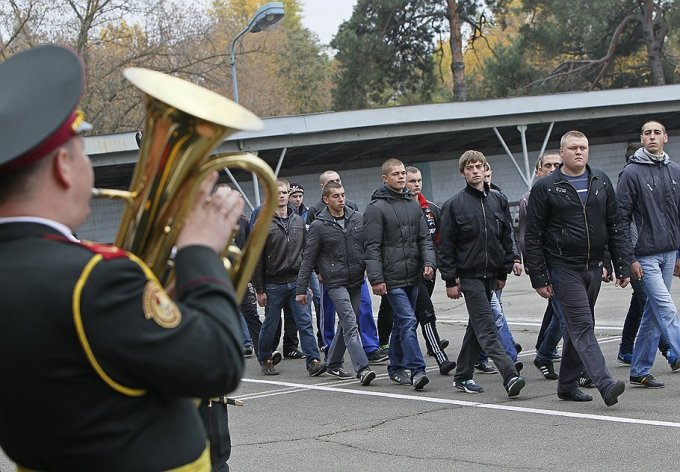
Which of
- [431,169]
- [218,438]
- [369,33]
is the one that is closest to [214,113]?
[218,438]

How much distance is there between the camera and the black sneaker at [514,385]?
8.33m

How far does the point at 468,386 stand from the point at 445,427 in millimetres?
1441

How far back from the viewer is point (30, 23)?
35281 millimetres

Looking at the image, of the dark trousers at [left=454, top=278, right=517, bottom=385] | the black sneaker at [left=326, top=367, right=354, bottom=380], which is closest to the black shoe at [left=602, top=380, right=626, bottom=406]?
the dark trousers at [left=454, top=278, right=517, bottom=385]

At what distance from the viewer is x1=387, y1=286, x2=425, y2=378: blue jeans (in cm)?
931

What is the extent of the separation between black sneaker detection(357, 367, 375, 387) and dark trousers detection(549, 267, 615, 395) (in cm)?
197

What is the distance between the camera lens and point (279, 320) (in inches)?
428

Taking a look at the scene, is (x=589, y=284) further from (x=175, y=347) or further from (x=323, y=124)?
(x=323, y=124)

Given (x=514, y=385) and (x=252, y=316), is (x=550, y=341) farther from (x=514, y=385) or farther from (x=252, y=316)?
(x=252, y=316)

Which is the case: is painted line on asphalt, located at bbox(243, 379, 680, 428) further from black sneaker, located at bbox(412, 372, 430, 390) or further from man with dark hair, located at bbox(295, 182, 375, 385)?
man with dark hair, located at bbox(295, 182, 375, 385)

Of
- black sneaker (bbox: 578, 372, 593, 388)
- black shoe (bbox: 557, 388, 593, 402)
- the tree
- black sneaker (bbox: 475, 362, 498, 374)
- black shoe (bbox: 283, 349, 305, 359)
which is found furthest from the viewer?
the tree

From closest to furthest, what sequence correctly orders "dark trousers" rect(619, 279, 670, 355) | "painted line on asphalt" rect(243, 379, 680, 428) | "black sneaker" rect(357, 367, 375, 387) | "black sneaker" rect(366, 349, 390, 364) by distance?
"painted line on asphalt" rect(243, 379, 680, 428)
"dark trousers" rect(619, 279, 670, 355)
"black sneaker" rect(357, 367, 375, 387)
"black sneaker" rect(366, 349, 390, 364)

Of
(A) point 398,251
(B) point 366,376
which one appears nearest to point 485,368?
(B) point 366,376

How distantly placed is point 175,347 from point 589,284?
6.27m
